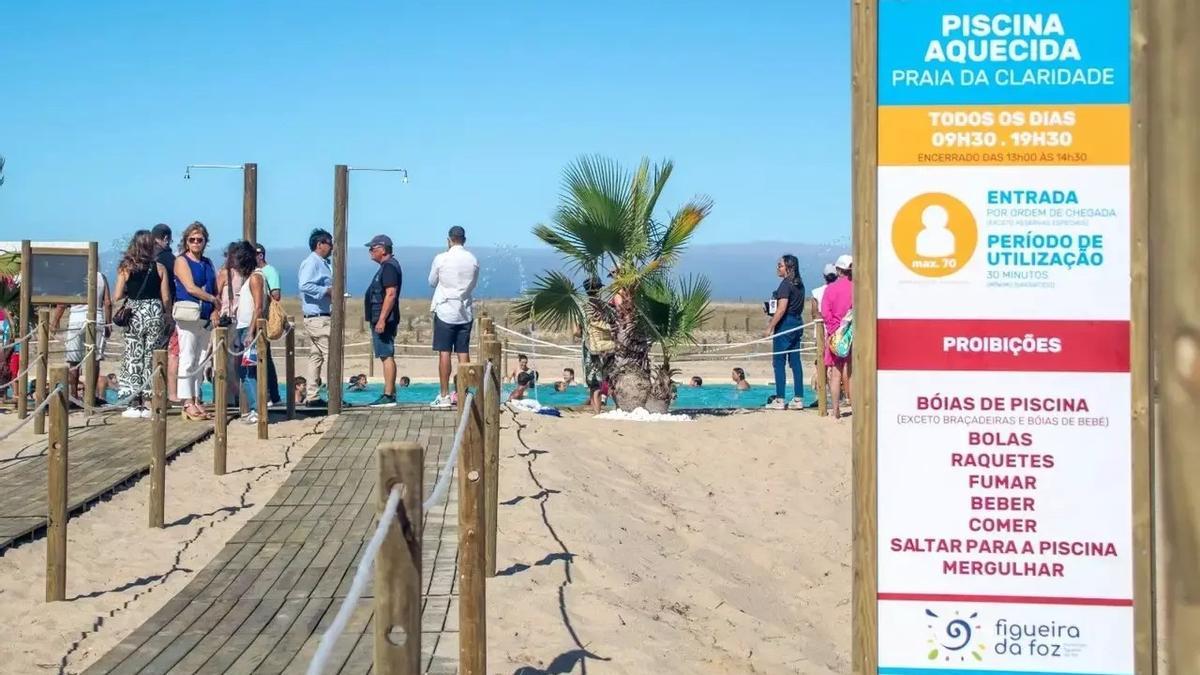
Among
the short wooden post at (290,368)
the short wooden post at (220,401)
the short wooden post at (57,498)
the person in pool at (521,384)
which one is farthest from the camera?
the person in pool at (521,384)

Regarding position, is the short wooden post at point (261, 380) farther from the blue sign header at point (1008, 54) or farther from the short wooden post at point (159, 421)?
the blue sign header at point (1008, 54)

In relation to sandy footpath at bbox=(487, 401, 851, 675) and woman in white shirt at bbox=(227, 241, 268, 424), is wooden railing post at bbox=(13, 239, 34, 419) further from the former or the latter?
sandy footpath at bbox=(487, 401, 851, 675)

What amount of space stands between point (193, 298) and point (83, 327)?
2.19 metres

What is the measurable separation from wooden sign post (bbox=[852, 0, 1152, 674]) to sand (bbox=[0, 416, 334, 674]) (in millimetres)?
3621

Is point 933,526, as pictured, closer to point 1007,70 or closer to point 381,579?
point 1007,70

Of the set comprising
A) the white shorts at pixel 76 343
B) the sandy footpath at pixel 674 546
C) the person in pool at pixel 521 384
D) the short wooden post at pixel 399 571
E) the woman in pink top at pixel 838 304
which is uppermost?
the woman in pink top at pixel 838 304

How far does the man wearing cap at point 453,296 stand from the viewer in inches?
547

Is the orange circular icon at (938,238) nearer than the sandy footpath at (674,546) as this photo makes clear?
Yes

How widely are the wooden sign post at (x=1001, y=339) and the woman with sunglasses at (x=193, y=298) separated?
9104mm

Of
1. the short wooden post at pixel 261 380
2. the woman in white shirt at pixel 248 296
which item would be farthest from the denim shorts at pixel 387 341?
the short wooden post at pixel 261 380

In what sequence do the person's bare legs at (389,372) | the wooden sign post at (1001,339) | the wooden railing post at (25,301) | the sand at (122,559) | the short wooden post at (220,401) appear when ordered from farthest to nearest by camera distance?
1. the person's bare legs at (389,372)
2. the wooden railing post at (25,301)
3. the short wooden post at (220,401)
4. the sand at (122,559)
5. the wooden sign post at (1001,339)

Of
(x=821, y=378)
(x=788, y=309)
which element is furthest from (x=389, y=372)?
(x=821, y=378)

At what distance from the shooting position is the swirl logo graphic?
13.9ft

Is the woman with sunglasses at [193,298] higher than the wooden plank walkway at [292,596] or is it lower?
higher
